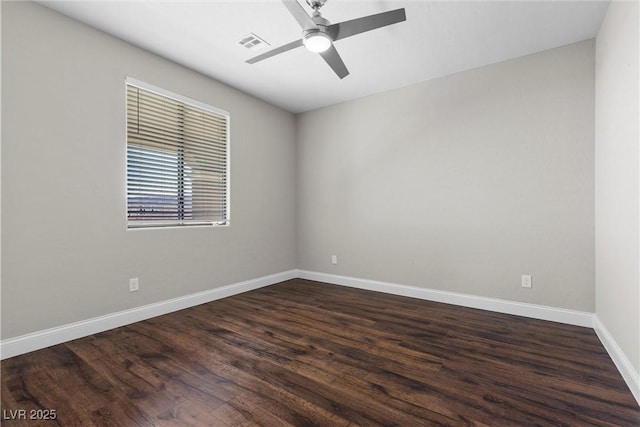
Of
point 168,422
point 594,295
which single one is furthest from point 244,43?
point 594,295

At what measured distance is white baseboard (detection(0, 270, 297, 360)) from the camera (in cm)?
205

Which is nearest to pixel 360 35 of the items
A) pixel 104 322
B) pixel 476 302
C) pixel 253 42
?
pixel 253 42

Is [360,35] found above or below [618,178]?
above

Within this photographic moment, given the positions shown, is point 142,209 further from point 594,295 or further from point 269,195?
point 594,295

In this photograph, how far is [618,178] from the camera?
195cm

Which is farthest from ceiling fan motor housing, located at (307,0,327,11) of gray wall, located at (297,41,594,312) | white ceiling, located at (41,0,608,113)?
gray wall, located at (297,41,594,312)

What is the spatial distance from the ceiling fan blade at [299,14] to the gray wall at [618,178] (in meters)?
1.88

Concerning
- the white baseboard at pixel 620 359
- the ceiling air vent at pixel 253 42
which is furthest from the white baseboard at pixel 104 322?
the white baseboard at pixel 620 359

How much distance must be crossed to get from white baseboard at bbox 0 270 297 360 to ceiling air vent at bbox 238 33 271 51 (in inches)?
103

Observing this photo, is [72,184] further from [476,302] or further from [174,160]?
[476,302]

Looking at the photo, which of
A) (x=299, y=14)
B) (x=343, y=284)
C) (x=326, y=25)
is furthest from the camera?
(x=343, y=284)

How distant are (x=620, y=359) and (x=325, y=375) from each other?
1.87 m

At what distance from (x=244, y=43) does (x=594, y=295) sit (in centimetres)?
388

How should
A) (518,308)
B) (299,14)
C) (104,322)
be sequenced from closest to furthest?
(299,14), (104,322), (518,308)
